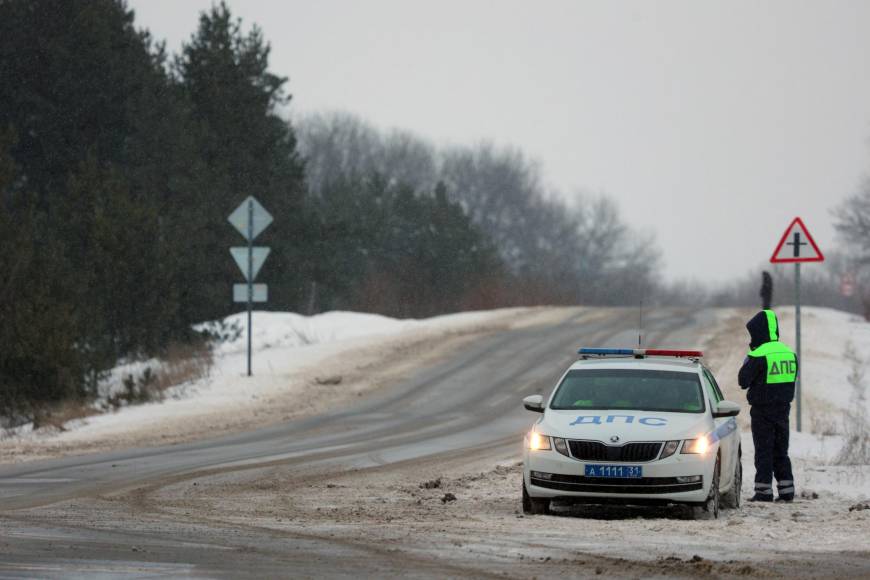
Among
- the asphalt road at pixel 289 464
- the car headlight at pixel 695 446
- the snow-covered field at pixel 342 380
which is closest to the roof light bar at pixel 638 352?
the car headlight at pixel 695 446

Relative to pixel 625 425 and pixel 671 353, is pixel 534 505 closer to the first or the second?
pixel 625 425

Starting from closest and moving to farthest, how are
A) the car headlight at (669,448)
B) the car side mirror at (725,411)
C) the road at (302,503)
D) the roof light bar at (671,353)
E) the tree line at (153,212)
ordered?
the road at (302,503) → the car headlight at (669,448) → the car side mirror at (725,411) → the roof light bar at (671,353) → the tree line at (153,212)

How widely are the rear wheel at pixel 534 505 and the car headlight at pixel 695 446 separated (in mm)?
1301

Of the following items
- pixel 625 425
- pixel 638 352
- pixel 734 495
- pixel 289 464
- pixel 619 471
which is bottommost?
pixel 289 464

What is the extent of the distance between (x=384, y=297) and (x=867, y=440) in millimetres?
46311

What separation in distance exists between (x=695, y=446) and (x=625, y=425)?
635 millimetres

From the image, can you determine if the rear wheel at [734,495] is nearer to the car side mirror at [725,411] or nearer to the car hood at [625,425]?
the car side mirror at [725,411]

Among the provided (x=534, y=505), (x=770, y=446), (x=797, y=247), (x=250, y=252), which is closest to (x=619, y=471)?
(x=534, y=505)

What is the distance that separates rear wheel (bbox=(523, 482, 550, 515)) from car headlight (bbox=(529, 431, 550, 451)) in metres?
0.38

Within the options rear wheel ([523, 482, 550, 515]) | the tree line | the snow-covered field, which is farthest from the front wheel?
the tree line

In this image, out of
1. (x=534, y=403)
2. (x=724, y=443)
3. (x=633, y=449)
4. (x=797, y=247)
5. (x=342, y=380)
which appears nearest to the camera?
(x=633, y=449)

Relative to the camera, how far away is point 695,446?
40.8ft

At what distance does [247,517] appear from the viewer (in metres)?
12.0

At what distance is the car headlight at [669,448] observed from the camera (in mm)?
12359
